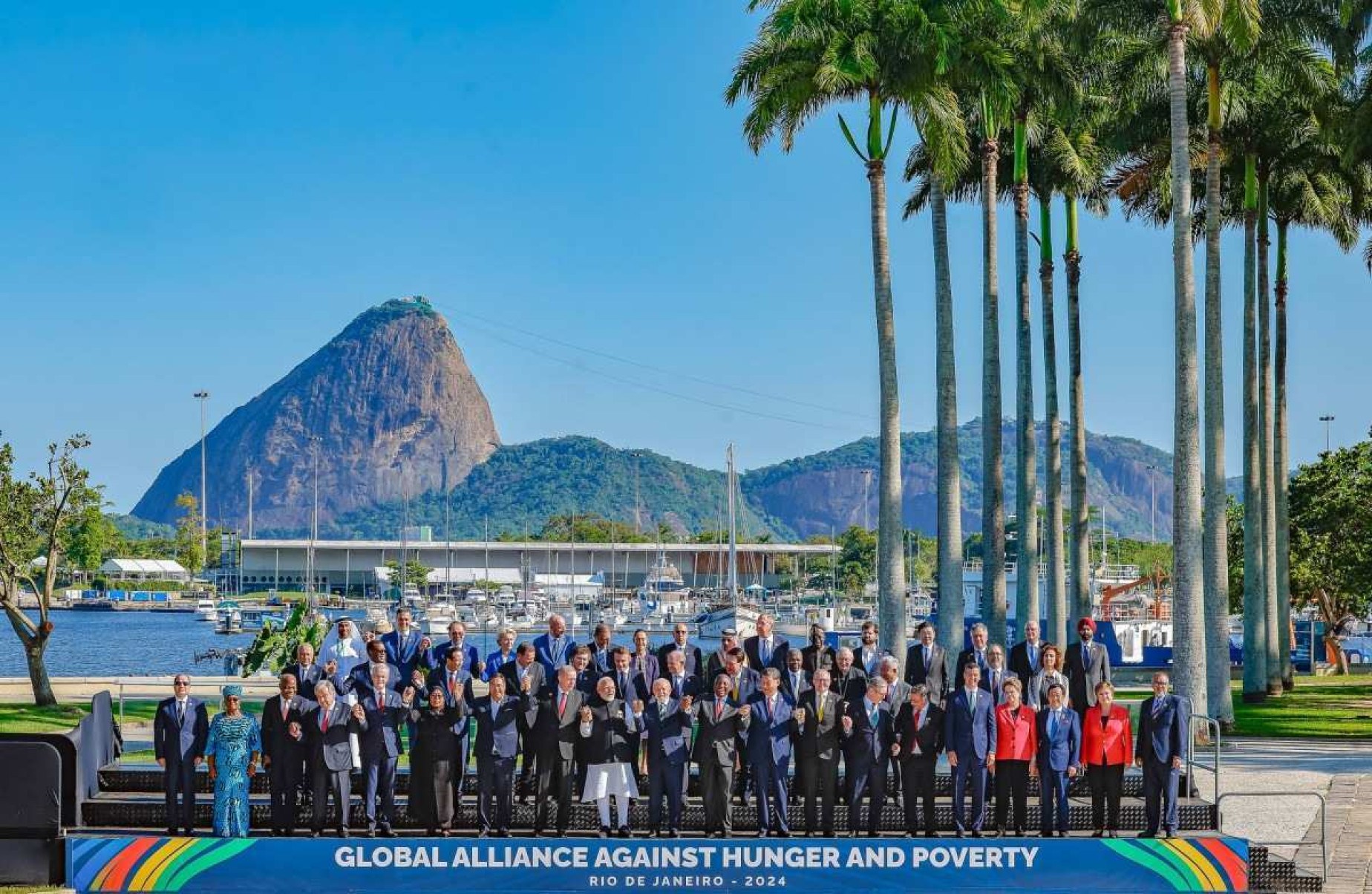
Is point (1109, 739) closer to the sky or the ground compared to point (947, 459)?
closer to the ground

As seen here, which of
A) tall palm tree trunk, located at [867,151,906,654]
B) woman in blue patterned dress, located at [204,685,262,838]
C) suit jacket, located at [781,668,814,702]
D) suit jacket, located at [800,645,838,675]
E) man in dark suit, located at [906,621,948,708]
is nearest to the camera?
woman in blue patterned dress, located at [204,685,262,838]

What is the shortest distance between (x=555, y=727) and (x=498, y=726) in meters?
0.66

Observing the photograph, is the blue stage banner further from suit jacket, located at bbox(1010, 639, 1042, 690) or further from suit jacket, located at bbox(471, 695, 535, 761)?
suit jacket, located at bbox(1010, 639, 1042, 690)

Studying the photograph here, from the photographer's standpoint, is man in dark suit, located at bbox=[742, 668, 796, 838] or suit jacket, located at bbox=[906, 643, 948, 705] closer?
man in dark suit, located at bbox=[742, 668, 796, 838]

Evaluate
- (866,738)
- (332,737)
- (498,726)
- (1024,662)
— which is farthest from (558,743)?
(1024,662)

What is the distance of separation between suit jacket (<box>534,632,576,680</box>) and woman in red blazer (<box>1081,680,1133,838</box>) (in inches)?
253

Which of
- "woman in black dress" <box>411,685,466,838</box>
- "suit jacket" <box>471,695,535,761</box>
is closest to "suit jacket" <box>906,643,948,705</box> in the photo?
"suit jacket" <box>471,695,535,761</box>

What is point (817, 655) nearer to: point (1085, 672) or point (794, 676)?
point (794, 676)

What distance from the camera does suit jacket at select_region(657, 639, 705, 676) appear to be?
743 inches

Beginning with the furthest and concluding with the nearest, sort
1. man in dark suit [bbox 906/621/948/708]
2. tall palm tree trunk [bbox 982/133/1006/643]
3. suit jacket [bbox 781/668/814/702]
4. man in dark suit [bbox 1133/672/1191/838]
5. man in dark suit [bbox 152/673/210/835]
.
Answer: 1. tall palm tree trunk [bbox 982/133/1006/643]
2. man in dark suit [bbox 906/621/948/708]
3. suit jacket [bbox 781/668/814/702]
4. man in dark suit [bbox 152/673/210/835]
5. man in dark suit [bbox 1133/672/1191/838]

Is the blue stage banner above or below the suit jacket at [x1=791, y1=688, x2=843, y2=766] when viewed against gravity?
below

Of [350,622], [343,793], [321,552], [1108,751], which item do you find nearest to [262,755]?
[343,793]

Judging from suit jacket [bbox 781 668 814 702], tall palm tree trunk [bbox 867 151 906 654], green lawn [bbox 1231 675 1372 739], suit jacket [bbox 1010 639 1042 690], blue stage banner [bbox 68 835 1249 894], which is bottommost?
green lawn [bbox 1231 675 1372 739]

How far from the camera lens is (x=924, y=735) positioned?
17750mm
